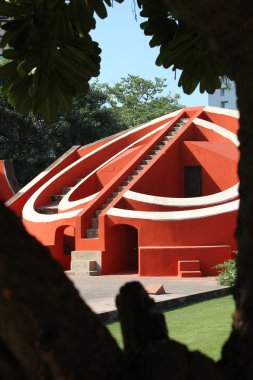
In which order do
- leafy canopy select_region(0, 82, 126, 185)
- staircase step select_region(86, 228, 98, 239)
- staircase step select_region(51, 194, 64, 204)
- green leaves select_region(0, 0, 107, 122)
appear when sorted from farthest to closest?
leafy canopy select_region(0, 82, 126, 185), staircase step select_region(51, 194, 64, 204), staircase step select_region(86, 228, 98, 239), green leaves select_region(0, 0, 107, 122)

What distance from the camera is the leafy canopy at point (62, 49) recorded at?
2846 millimetres

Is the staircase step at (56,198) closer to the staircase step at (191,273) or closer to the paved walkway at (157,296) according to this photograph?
the paved walkway at (157,296)

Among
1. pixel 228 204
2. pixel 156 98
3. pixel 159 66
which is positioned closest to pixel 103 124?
pixel 228 204

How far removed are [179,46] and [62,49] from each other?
0.53 m

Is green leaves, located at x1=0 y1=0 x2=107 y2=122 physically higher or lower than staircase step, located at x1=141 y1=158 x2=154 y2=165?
lower

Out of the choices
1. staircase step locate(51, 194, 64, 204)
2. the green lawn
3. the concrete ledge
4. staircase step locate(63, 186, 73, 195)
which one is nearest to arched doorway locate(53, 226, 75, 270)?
staircase step locate(51, 194, 64, 204)

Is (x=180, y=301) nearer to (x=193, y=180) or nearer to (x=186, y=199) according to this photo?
(x=186, y=199)

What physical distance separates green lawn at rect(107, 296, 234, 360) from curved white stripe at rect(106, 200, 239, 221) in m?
4.41

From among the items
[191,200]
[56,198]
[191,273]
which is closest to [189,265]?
[191,273]

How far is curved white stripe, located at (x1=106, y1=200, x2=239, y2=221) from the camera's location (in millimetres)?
15773

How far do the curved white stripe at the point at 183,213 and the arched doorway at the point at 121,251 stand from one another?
909 mm

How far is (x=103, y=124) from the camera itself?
32625 millimetres

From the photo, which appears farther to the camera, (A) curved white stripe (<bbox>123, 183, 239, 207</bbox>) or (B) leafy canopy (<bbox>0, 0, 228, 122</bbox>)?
(A) curved white stripe (<bbox>123, 183, 239, 207</bbox>)

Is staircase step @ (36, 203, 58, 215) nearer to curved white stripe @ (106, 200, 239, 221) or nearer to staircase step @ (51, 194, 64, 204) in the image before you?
staircase step @ (51, 194, 64, 204)
